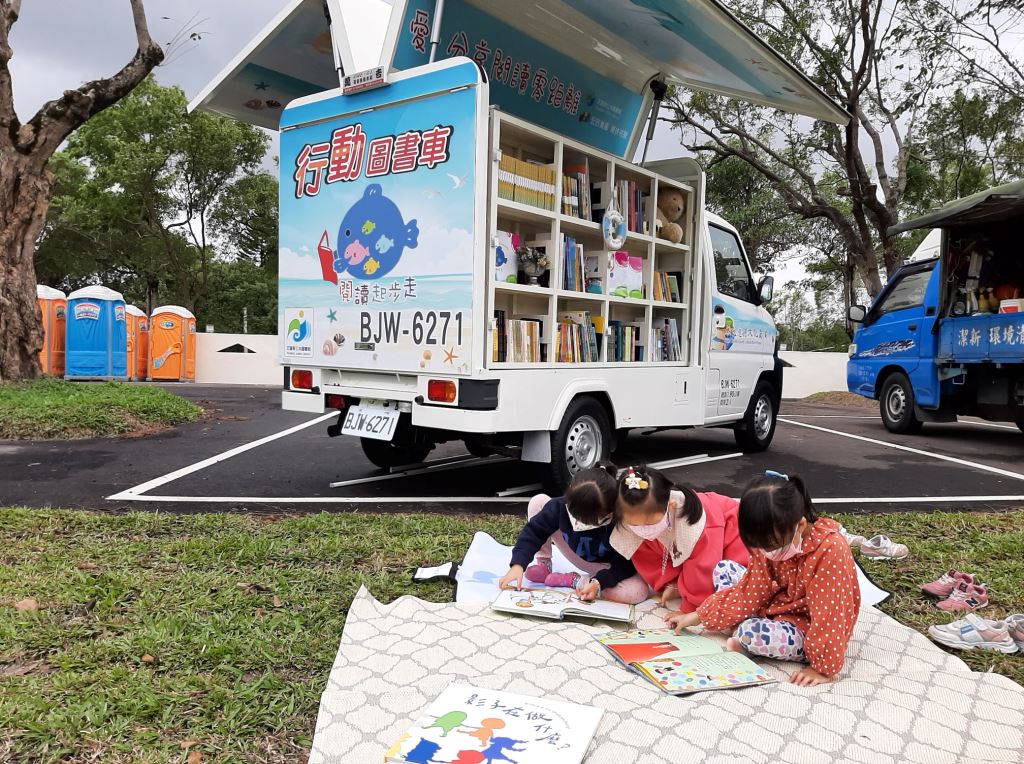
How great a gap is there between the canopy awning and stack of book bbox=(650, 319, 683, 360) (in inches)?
158

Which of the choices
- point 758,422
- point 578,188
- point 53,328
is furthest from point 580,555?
point 53,328

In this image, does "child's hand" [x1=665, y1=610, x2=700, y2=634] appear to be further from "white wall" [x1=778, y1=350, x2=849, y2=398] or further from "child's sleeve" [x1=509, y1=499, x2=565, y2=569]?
"white wall" [x1=778, y1=350, x2=849, y2=398]

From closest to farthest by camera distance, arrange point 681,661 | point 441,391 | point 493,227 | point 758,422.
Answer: point 681,661 < point 493,227 < point 441,391 < point 758,422

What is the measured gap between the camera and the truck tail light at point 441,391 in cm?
471

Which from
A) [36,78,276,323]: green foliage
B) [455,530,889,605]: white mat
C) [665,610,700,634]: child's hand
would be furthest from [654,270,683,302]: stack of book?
[36,78,276,323]: green foliage

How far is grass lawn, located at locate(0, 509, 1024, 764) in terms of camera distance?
218cm

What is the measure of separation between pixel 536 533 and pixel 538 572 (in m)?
0.27

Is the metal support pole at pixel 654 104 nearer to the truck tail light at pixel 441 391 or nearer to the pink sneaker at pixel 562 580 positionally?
the truck tail light at pixel 441 391

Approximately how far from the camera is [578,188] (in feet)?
17.9

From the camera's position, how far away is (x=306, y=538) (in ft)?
13.5

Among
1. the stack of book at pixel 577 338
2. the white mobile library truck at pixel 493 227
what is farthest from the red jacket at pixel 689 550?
the stack of book at pixel 577 338

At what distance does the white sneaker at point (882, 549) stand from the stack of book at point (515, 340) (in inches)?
88.5

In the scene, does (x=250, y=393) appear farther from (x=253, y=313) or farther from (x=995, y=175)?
(x=995, y=175)

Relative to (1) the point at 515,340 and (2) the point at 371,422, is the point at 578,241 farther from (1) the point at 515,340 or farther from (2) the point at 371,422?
(2) the point at 371,422
